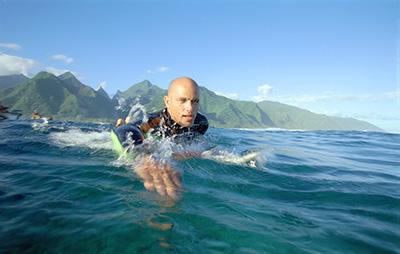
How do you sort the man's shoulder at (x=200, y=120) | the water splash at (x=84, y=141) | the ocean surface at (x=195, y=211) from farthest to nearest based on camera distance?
the water splash at (x=84, y=141) → the man's shoulder at (x=200, y=120) → the ocean surface at (x=195, y=211)

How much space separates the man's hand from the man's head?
1705 millimetres

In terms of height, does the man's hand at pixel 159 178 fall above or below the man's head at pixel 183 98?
below

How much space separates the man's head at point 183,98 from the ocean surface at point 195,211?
115cm

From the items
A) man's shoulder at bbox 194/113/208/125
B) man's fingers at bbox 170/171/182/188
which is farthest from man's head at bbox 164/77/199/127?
man's fingers at bbox 170/171/182/188

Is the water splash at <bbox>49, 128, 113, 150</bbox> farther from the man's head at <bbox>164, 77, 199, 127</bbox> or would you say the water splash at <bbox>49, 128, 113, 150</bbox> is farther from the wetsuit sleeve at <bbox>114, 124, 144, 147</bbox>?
the man's head at <bbox>164, 77, 199, 127</bbox>

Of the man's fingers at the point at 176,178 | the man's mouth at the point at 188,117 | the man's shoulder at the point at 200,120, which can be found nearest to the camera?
the man's fingers at the point at 176,178

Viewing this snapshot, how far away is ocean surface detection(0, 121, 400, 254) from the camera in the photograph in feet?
9.13

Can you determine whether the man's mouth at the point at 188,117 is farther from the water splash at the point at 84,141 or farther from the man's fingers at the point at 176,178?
the water splash at the point at 84,141

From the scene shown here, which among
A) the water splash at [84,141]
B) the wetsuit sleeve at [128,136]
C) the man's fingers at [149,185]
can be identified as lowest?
the water splash at [84,141]

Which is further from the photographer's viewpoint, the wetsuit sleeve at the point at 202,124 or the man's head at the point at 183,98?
the wetsuit sleeve at the point at 202,124

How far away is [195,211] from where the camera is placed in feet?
11.3

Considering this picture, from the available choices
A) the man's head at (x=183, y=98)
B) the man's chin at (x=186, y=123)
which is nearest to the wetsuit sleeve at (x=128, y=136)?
the man's head at (x=183, y=98)

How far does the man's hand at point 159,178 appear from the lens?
4.04 m

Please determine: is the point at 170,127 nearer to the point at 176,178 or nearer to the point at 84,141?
the point at 176,178
